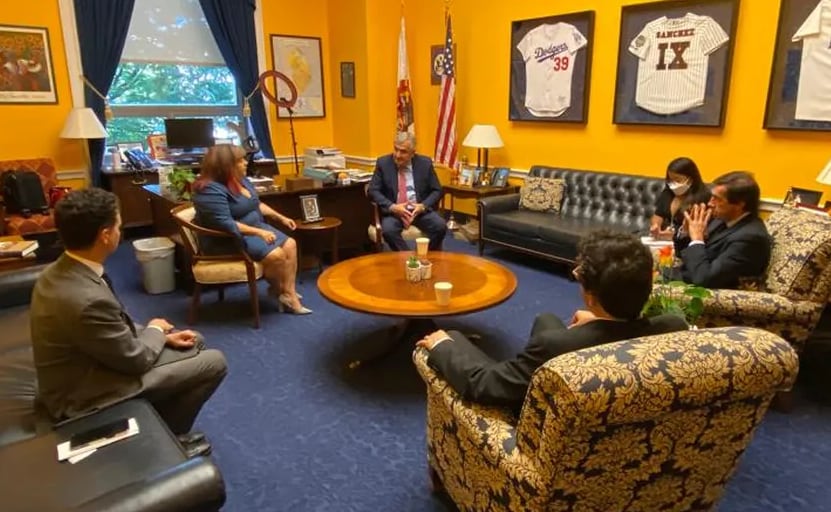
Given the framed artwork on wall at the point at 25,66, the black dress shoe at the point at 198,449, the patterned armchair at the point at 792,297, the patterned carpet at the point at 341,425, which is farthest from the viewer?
the framed artwork on wall at the point at 25,66

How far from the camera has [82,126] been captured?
16.8ft

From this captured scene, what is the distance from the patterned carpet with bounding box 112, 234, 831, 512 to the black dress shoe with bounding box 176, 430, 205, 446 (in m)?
0.11

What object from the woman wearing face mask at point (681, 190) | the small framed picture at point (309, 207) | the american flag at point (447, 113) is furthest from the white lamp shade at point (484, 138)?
the woman wearing face mask at point (681, 190)

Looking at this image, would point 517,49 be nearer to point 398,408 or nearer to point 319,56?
point 319,56

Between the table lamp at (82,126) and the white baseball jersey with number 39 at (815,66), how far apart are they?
223 inches

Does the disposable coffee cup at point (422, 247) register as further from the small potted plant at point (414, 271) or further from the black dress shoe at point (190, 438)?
the black dress shoe at point (190, 438)

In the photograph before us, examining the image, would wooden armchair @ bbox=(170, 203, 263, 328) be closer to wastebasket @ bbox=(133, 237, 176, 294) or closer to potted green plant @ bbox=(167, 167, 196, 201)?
potted green plant @ bbox=(167, 167, 196, 201)

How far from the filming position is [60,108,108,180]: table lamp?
201 inches

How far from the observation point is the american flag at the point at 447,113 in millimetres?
5676

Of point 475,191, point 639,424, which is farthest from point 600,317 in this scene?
point 475,191

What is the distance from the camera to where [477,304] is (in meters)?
2.67

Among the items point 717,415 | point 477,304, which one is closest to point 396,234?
point 477,304

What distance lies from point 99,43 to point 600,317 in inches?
226

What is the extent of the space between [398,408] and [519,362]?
1.24 m
